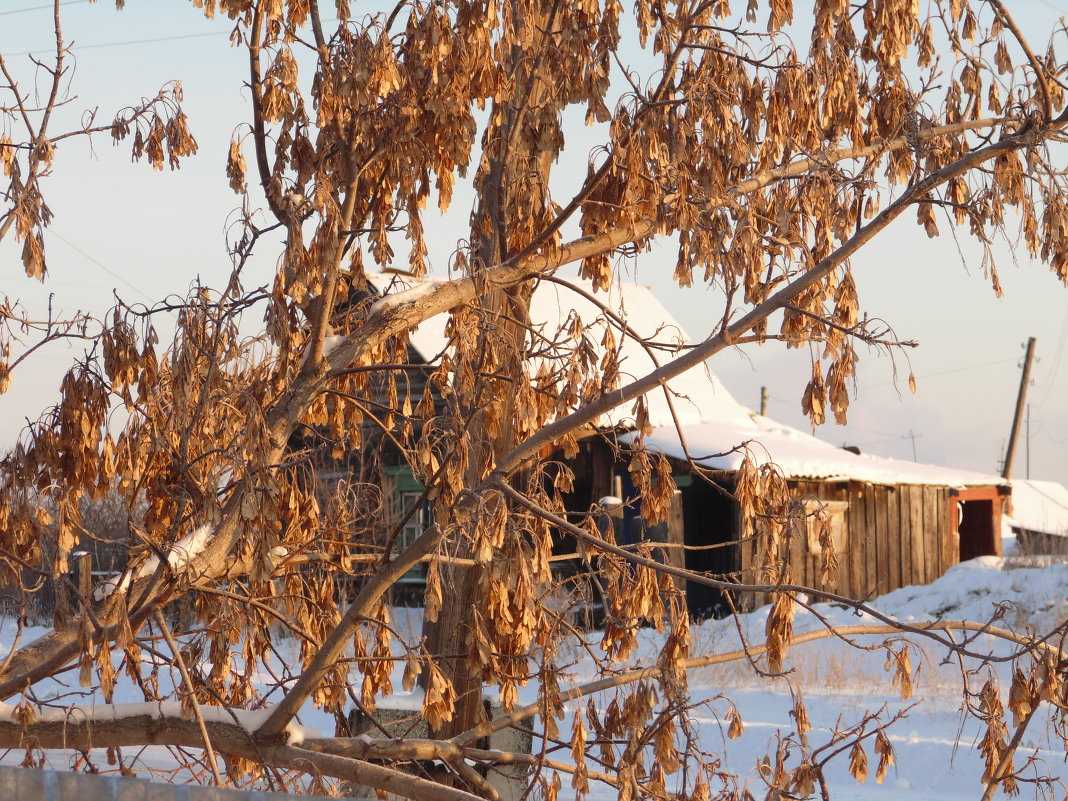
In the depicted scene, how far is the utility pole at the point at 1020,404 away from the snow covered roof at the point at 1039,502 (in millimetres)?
5452

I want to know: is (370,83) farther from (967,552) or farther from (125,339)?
(967,552)

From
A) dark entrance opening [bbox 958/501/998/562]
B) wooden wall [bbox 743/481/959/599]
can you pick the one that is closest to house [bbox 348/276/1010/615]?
→ wooden wall [bbox 743/481/959/599]

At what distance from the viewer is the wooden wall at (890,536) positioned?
60.0 feet

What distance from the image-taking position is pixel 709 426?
1748cm

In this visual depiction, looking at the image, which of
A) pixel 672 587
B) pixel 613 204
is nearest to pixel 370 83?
pixel 613 204

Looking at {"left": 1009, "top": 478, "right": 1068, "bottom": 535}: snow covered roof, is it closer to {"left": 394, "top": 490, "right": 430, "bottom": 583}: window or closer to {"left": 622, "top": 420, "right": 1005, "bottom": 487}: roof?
{"left": 622, "top": 420, "right": 1005, "bottom": 487}: roof

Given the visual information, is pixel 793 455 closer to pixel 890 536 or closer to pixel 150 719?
pixel 890 536

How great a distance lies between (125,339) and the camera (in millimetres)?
4129

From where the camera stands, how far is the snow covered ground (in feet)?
28.4

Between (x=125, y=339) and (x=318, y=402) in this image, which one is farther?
(x=318, y=402)

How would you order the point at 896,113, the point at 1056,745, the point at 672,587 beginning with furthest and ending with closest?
the point at 1056,745 → the point at 896,113 → the point at 672,587

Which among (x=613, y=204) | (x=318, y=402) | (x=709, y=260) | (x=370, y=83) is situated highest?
(x=370, y=83)

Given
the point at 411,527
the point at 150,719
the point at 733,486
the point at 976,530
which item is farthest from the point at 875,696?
the point at 976,530

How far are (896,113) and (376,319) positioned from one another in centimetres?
250
